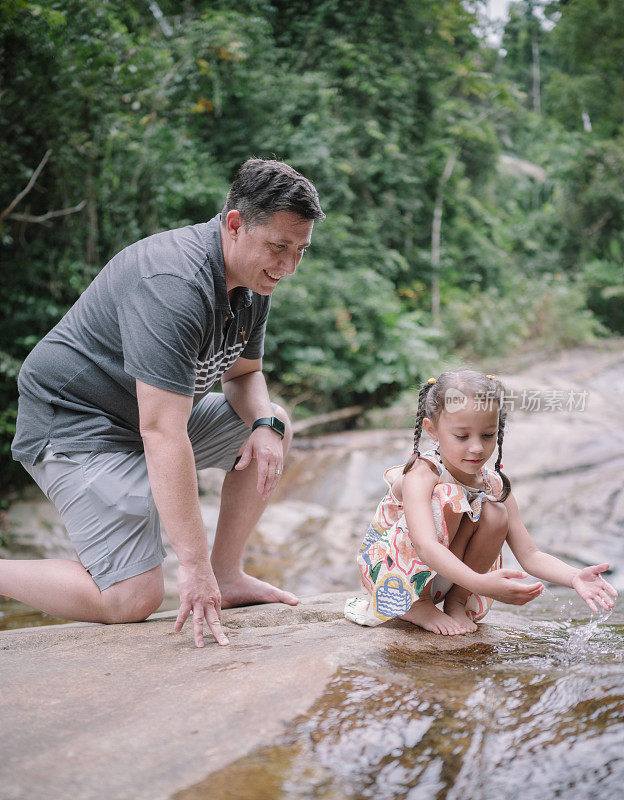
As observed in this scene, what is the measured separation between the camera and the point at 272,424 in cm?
233

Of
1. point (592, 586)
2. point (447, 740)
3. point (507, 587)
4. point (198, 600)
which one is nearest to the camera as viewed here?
point (447, 740)

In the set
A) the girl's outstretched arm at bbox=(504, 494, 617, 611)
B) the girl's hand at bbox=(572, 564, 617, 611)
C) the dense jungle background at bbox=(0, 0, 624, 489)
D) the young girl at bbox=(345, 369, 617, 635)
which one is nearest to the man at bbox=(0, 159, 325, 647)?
the young girl at bbox=(345, 369, 617, 635)

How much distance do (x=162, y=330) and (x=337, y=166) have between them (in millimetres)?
7768

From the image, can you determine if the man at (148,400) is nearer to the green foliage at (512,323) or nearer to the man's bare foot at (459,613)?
the man's bare foot at (459,613)

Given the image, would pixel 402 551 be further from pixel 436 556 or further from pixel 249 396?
pixel 249 396

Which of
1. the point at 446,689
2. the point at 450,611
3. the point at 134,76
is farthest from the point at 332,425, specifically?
the point at 446,689

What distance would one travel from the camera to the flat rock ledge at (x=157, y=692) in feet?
3.63

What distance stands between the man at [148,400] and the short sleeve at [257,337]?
21mm

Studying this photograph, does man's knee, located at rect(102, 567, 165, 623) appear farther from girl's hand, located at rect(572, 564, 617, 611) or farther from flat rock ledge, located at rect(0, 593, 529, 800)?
girl's hand, located at rect(572, 564, 617, 611)

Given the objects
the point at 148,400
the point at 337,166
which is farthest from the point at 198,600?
the point at 337,166

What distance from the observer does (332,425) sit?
8070mm

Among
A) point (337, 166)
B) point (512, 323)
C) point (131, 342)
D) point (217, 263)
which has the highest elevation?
point (337, 166)

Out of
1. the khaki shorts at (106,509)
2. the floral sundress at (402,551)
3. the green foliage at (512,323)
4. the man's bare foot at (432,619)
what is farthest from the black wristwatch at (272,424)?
the green foliage at (512,323)

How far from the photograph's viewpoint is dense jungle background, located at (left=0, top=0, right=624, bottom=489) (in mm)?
4941
